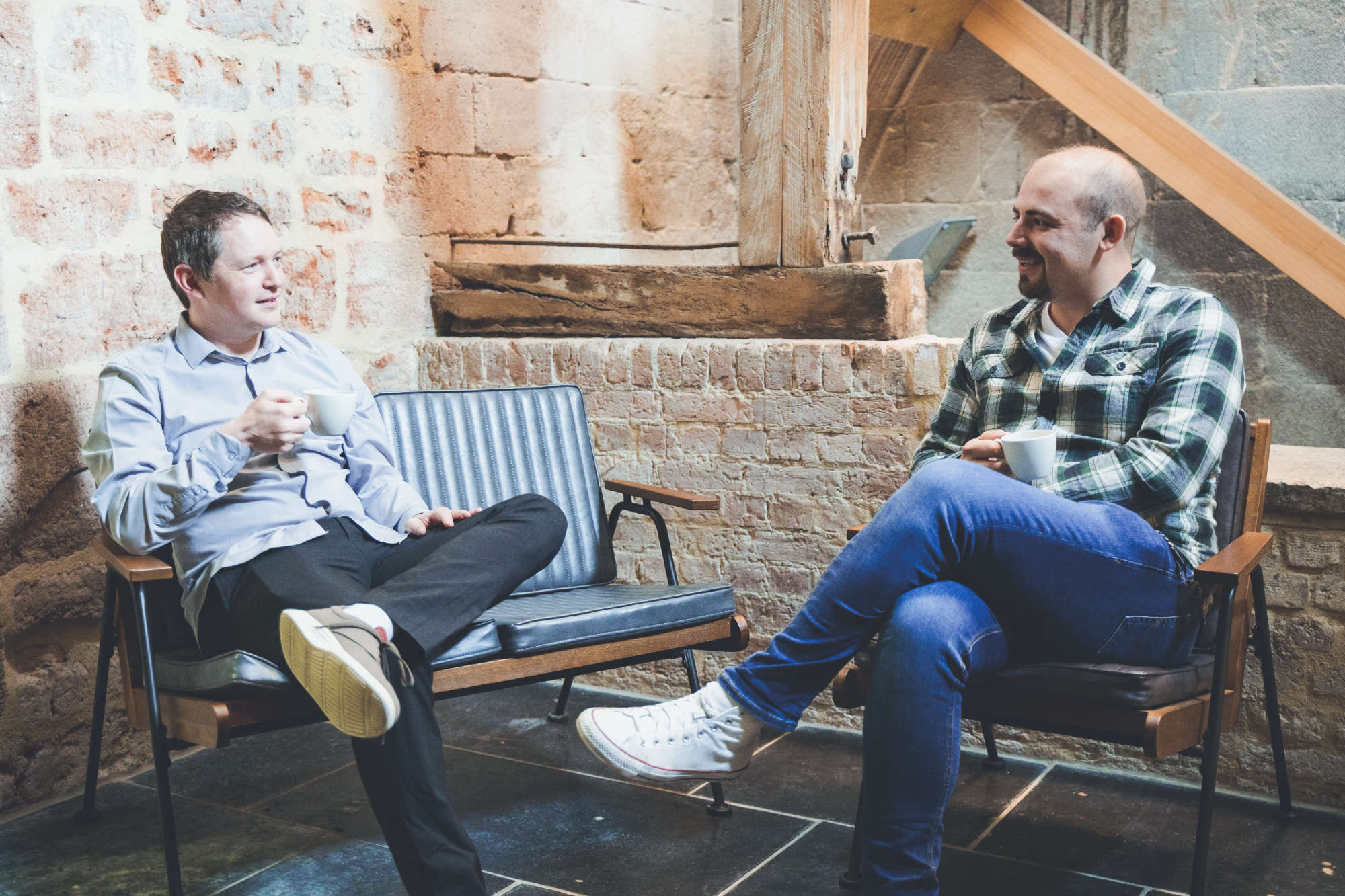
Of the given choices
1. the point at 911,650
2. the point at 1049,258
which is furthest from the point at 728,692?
the point at 1049,258

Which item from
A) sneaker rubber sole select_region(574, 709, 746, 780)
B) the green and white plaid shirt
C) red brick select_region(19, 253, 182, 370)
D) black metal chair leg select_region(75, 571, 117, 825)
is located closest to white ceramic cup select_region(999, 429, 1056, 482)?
the green and white plaid shirt

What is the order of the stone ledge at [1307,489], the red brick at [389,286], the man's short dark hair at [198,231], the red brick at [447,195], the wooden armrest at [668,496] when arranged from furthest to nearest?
the red brick at [447,195], the red brick at [389,286], the wooden armrest at [668,496], the stone ledge at [1307,489], the man's short dark hair at [198,231]

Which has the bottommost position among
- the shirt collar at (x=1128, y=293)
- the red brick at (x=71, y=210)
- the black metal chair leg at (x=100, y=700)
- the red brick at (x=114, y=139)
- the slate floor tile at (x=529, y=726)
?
the slate floor tile at (x=529, y=726)

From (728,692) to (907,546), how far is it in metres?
0.40

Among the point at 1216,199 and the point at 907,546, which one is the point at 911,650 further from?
the point at 1216,199

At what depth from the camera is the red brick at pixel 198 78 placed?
3000mm

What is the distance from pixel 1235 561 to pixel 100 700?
7.50 feet

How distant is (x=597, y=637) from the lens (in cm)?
239

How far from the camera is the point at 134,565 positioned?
7.16 ft

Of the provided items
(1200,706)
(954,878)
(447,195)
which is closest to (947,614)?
(1200,706)

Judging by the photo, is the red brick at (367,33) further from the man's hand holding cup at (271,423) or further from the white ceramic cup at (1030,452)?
the white ceramic cup at (1030,452)

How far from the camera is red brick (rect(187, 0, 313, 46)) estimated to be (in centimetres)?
310

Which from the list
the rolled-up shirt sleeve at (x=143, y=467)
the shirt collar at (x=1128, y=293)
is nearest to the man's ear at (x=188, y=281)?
the rolled-up shirt sleeve at (x=143, y=467)

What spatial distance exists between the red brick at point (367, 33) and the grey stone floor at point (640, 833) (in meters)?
2.02
